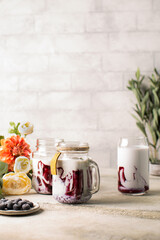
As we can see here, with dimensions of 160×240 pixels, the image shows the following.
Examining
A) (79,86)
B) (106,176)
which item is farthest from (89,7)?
(106,176)

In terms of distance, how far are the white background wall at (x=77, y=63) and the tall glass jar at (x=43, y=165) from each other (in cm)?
184

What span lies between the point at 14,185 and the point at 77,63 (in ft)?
6.58

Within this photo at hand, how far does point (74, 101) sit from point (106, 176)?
4.98ft

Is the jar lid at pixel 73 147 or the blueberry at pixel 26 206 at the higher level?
the jar lid at pixel 73 147

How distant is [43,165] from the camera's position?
1.12m

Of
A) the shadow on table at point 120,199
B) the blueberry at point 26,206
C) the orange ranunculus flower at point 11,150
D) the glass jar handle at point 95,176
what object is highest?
the orange ranunculus flower at point 11,150

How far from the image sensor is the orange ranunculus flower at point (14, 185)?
3.66 feet

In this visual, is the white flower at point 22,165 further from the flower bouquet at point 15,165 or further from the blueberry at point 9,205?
the blueberry at point 9,205

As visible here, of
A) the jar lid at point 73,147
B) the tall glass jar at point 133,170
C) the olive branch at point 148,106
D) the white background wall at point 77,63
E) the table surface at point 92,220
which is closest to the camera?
the table surface at point 92,220

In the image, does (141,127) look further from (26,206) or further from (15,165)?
(26,206)

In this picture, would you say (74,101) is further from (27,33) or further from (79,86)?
(27,33)

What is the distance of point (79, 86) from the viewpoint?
2.97 meters

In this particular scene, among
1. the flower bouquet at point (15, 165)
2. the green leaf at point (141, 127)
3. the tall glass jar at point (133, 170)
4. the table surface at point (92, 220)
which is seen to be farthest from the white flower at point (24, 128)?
the green leaf at point (141, 127)

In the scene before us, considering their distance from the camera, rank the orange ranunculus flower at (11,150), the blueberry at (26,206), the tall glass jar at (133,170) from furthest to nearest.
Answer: the orange ranunculus flower at (11,150) < the tall glass jar at (133,170) < the blueberry at (26,206)
